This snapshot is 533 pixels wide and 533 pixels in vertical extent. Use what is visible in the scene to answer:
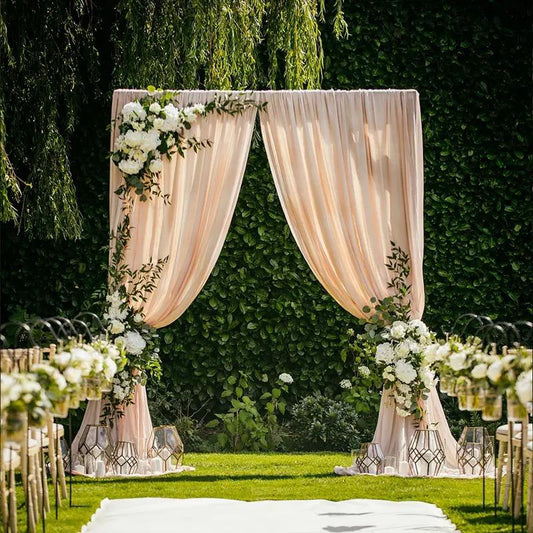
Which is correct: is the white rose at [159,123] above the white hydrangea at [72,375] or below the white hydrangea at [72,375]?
above

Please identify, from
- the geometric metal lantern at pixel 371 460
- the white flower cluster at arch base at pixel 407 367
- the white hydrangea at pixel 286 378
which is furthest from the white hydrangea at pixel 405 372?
the white hydrangea at pixel 286 378

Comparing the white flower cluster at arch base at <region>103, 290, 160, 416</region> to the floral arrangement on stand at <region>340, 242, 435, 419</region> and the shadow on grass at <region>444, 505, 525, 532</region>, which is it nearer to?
the floral arrangement on stand at <region>340, 242, 435, 419</region>

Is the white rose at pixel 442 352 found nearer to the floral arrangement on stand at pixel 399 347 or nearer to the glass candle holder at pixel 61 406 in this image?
the floral arrangement on stand at pixel 399 347

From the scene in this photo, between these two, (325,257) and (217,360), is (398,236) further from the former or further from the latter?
(217,360)

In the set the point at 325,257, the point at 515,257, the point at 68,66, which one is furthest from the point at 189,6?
the point at 515,257

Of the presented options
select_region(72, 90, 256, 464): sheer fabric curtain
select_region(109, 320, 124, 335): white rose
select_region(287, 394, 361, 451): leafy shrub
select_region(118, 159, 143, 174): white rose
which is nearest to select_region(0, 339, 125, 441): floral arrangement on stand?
select_region(109, 320, 124, 335): white rose

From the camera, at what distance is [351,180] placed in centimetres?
598

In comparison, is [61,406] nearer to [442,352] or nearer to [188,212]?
[442,352]

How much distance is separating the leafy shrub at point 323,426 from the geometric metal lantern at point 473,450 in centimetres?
151

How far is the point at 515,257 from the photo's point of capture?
7.31 metres

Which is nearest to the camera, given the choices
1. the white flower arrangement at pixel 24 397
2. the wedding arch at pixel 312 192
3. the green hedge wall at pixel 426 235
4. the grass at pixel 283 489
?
the white flower arrangement at pixel 24 397

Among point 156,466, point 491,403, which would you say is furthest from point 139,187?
point 491,403

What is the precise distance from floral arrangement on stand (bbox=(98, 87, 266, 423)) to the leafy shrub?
1.58 m

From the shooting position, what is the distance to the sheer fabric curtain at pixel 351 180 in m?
5.98
